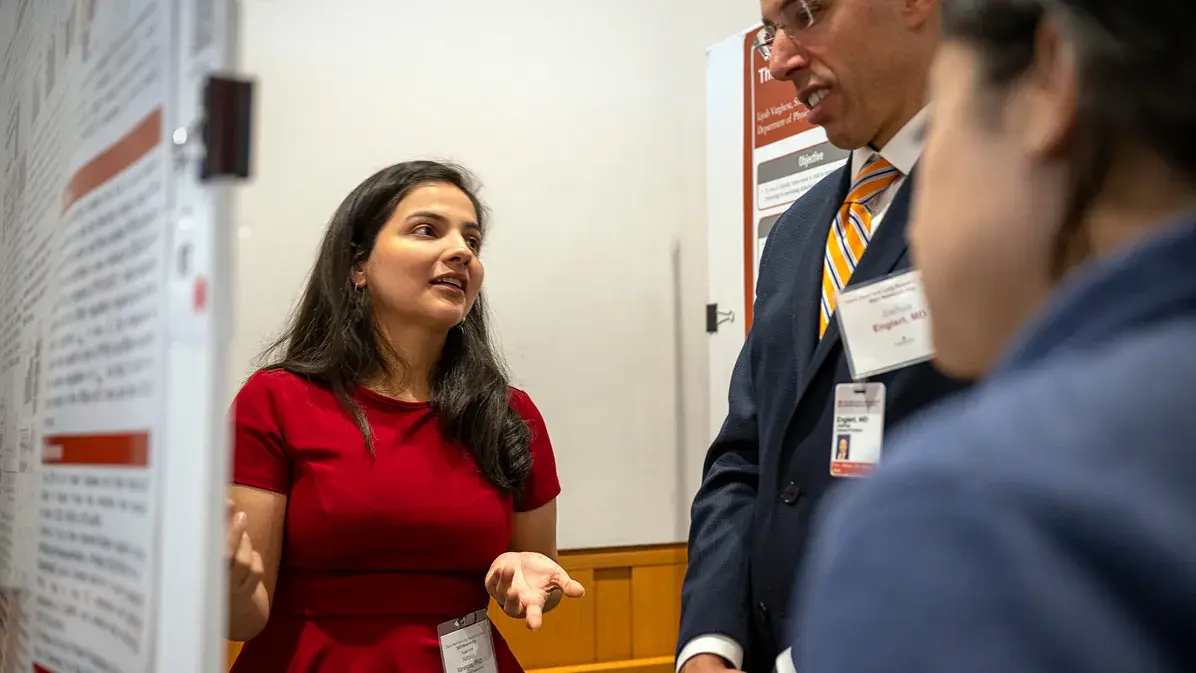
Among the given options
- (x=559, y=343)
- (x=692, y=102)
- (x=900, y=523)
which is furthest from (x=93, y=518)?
(x=692, y=102)

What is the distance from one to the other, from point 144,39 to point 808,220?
2.93ft

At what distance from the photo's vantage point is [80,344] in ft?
2.84

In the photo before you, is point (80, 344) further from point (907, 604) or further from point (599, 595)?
point (599, 595)

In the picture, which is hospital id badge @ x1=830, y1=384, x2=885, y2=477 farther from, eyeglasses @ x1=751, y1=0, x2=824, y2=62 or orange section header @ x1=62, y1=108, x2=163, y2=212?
orange section header @ x1=62, y1=108, x2=163, y2=212

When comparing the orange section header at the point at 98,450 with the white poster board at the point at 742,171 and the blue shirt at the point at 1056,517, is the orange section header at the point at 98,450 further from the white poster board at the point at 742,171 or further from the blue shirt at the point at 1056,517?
the white poster board at the point at 742,171

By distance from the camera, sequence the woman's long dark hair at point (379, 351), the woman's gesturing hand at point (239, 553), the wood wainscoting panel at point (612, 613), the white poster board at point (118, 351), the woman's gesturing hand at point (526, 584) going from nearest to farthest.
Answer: the white poster board at point (118, 351) < the woman's gesturing hand at point (239, 553) < the woman's gesturing hand at point (526, 584) < the woman's long dark hair at point (379, 351) < the wood wainscoting panel at point (612, 613)

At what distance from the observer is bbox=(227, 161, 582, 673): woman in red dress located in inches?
61.5

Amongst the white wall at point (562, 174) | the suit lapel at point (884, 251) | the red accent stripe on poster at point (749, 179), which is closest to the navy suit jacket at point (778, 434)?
the suit lapel at point (884, 251)

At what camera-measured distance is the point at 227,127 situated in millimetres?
639

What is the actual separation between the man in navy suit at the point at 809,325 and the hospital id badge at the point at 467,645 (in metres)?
0.50

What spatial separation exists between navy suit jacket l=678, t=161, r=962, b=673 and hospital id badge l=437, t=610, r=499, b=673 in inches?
19.5

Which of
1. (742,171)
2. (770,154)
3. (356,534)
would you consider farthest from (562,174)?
(356,534)

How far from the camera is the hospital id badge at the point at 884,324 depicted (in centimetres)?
108

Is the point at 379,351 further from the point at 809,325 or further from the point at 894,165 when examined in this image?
the point at 894,165
